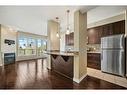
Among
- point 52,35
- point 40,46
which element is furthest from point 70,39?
point 40,46

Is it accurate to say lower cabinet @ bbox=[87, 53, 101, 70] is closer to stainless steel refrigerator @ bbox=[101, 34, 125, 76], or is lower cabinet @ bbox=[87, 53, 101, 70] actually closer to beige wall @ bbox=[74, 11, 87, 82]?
stainless steel refrigerator @ bbox=[101, 34, 125, 76]

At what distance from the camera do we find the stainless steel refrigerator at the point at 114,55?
3822 mm

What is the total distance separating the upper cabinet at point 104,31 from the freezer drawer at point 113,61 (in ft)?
3.37

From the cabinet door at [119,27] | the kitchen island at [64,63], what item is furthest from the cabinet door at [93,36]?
the kitchen island at [64,63]

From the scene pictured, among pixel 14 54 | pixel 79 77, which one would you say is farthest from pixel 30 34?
pixel 79 77

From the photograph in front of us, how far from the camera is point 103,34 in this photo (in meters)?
5.41

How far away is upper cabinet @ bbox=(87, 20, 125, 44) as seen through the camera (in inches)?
182

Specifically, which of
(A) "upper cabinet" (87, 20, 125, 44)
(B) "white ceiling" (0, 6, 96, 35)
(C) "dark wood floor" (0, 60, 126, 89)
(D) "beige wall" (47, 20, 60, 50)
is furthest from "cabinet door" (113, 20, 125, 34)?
(D) "beige wall" (47, 20, 60, 50)

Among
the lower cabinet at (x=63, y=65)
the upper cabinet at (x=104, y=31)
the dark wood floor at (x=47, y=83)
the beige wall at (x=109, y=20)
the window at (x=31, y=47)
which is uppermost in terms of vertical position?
the beige wall at (x=109, y=20)

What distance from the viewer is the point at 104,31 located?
17.6 feet

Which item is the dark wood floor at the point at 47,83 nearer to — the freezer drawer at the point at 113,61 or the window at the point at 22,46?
the freezer drawer at the point at 113,61

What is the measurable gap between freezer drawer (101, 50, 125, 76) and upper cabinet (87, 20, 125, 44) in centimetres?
103

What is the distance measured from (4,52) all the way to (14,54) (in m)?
1.17

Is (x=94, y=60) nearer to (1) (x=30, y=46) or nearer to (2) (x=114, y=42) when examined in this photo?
(2) (x=114, y=42)
